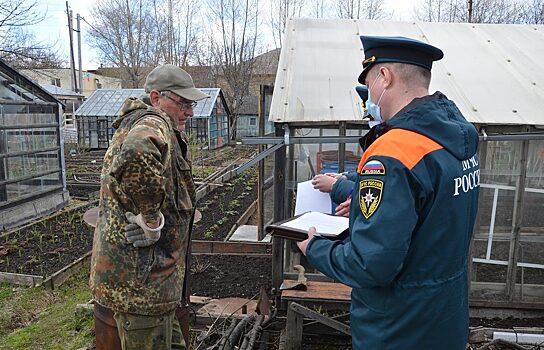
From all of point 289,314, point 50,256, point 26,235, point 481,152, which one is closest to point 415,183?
point 289,314

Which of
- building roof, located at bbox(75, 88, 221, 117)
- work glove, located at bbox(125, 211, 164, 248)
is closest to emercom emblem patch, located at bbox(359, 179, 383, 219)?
work glove, located at bbox(125, 211, 164, 248)

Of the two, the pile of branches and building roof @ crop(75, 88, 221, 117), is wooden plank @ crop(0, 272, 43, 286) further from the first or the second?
building roof @ crop(75, 88, 221, 117)

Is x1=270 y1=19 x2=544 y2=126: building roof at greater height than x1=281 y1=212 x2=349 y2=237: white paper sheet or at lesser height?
greater

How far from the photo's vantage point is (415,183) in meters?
1.45

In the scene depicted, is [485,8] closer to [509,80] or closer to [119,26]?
[509,80]

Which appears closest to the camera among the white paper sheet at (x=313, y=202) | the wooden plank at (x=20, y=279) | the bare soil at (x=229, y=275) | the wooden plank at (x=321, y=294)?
the white paper sheet at (x=313, y=202)

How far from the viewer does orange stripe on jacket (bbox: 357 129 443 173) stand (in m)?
1.46

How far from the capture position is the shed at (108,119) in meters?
21.1

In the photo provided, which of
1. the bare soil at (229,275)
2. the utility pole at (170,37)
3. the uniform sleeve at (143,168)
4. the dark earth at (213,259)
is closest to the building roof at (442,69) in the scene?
the dark earth at (213,259)

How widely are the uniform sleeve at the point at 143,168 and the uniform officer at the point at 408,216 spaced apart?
0.86m

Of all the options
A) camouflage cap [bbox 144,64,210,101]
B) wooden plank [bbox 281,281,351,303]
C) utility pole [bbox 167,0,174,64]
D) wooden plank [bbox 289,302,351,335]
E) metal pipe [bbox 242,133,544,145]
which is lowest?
wooden plank [bbox 289,302,351,335]

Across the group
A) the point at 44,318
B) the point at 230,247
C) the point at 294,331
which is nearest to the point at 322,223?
the point at 294,331

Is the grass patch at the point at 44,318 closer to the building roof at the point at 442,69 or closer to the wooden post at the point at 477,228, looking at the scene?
the building roof at the point at 442,69

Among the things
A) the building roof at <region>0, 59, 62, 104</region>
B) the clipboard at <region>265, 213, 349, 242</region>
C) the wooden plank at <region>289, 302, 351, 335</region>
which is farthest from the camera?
the building roof at <region>0, 59, 62, 104</region>
